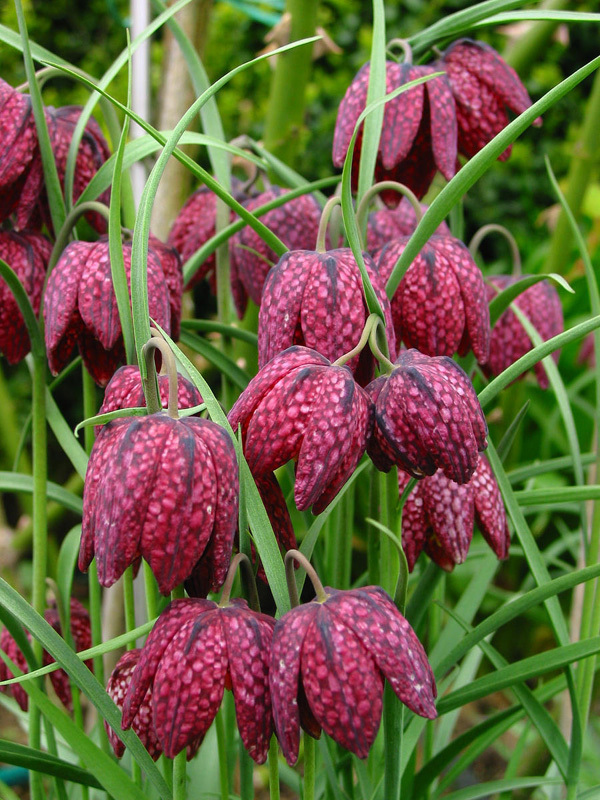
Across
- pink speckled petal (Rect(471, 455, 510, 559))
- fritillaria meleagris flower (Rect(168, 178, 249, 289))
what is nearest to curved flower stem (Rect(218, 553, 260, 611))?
pink speckled petal (Rect(471, 455, 510, 559))

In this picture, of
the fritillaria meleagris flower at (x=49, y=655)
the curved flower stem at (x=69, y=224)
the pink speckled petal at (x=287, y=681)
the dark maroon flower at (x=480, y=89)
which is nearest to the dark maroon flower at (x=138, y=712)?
the pink speckled petal at (x=287, y=681)

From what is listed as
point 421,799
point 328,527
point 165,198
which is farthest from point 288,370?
point 165,198

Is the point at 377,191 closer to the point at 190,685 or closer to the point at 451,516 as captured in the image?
the point at 451,516

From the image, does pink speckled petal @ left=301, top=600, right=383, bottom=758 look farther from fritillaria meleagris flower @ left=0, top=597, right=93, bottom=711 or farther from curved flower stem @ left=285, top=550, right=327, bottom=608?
fritillaria meleagris flower @ left=0, top=597, right=93, bottom=711

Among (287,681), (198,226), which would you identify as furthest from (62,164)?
(287,681)

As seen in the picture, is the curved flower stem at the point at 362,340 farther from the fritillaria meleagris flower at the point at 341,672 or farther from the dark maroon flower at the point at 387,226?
the dark maroon flower at the point at 387,226

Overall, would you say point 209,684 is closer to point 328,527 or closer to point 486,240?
point 328,527
